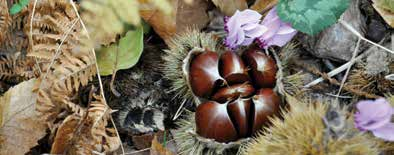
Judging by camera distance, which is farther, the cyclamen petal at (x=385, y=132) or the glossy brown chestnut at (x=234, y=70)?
the glossy brown chestnut at (x=234, y=70)

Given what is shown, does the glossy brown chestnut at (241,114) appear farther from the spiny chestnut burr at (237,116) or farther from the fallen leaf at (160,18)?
the fallen leaf at (160,18)

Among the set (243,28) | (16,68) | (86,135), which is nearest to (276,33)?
(243,28)

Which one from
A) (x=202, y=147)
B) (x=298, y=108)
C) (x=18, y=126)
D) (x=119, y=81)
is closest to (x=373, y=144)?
(x=298, y=108)

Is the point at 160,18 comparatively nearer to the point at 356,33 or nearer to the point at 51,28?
the point at 51,28

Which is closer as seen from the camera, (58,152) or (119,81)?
(58,152)

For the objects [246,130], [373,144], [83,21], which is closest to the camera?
[373,144]

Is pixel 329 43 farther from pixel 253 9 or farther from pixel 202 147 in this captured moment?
pixel 202 147

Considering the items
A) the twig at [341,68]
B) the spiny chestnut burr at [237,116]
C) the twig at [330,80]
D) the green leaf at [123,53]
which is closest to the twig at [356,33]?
the twig at [341,68]
